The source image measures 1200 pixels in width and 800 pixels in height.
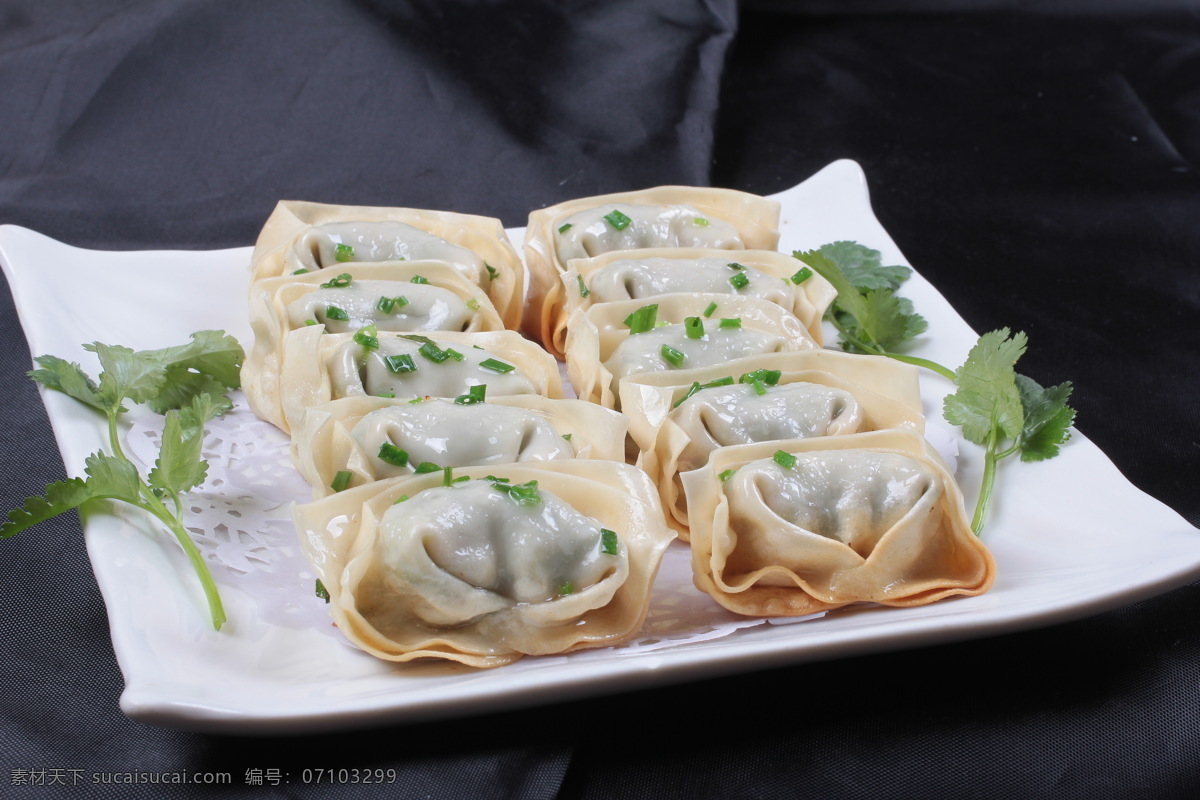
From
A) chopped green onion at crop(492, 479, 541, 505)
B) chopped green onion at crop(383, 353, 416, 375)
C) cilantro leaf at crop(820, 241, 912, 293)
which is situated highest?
chopped green onion at crop(492, 479, 541, 505)

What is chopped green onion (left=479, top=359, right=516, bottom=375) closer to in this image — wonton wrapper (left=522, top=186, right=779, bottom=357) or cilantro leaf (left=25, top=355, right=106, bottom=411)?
wonton wrapper (left=522, top=186, right=779, bottom=357)

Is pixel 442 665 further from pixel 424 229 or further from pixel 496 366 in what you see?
pixel 424 229

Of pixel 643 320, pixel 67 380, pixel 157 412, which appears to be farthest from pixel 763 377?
pixel 67 380

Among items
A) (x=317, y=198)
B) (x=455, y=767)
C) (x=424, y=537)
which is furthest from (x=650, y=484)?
(x=317, y=198)

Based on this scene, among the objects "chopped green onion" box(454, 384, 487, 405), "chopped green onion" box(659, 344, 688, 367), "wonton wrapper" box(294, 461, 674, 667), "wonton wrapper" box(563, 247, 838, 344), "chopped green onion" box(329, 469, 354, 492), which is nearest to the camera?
"wonton wrapper" box(294, 461, 674, 667)

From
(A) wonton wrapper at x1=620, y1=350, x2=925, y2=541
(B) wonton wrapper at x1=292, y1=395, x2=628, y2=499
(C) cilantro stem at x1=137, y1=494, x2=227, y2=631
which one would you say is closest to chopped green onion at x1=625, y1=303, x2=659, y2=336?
(A) wonton wrapper at x1=620, y1=350, x2=925, y2=541

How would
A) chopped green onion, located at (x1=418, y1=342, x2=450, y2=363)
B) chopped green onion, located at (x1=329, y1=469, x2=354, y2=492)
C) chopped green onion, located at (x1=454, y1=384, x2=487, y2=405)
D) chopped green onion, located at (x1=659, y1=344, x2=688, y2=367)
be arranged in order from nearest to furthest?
chopped green onion, located at (x1=329, y1=469, x2=354, y2=492)
chopped green onion, located at (x1=454, y1=384, x2=487, y2=405)
chopped green onion, located at (x1=418, y1=342, x2=450, y2=363)
chopped green onion, located at (x1=659, y1=344, x2=688, y2=367)

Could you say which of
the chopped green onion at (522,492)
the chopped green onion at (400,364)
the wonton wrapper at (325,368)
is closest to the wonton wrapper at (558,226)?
the wonton wrapper at (325,368)

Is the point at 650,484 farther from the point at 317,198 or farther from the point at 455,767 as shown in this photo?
the point at 317,198
